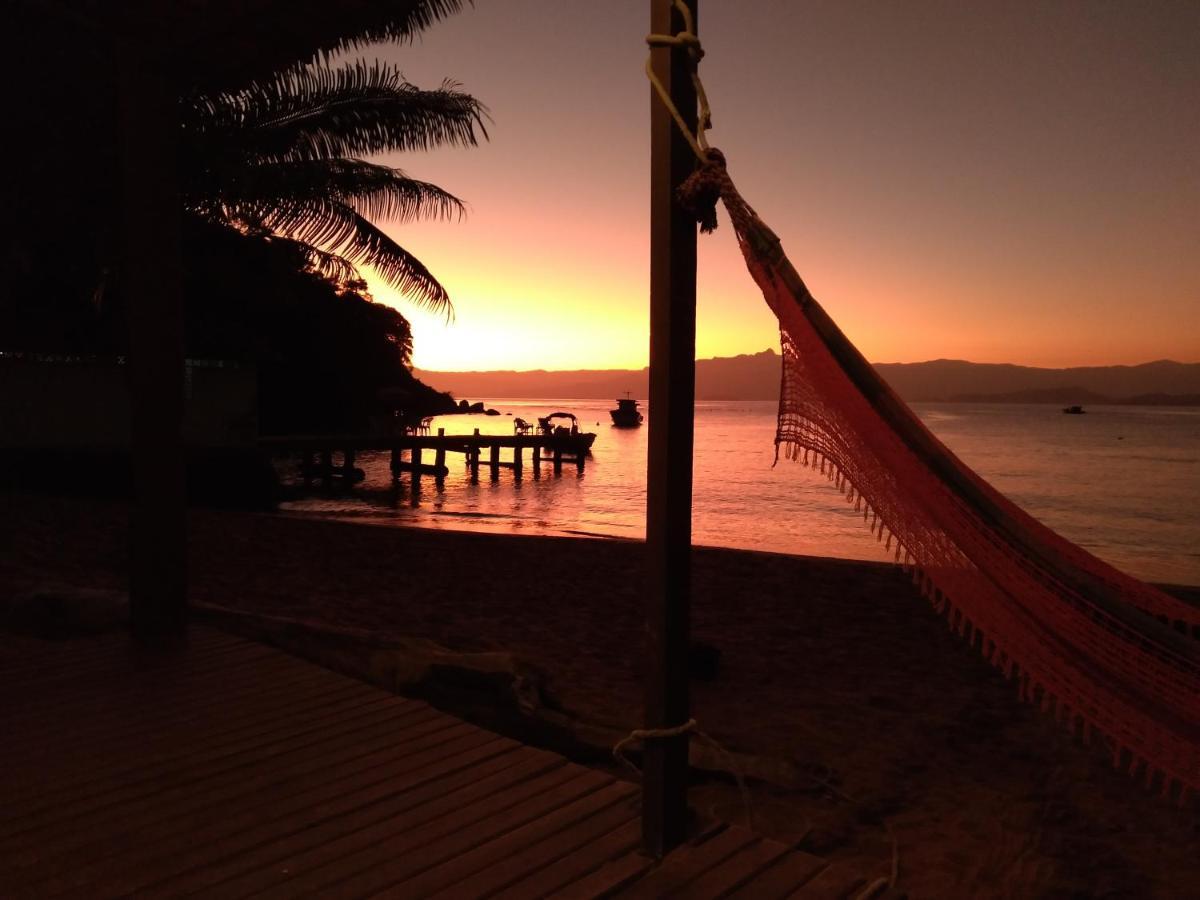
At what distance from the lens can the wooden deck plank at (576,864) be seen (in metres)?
1.94

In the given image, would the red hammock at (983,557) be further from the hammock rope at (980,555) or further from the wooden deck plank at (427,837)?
the wooden deck plank at (427,837)

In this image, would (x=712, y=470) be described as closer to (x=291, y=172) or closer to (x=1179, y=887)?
(x=291, y=172)

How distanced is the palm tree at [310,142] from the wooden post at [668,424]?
31.4 ft

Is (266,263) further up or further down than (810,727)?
further up

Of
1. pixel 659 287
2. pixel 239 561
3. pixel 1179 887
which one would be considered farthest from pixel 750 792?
pixel 239 561

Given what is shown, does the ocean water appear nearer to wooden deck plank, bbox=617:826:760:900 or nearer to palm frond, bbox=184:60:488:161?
palm frond, bbox=184:60:488:161

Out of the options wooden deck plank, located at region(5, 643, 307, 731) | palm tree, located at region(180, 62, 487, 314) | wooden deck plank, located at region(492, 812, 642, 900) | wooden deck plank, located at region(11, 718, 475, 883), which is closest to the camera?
wooden deck plank, located at region(492, 812, 642, 900)

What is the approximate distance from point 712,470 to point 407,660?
44313mm

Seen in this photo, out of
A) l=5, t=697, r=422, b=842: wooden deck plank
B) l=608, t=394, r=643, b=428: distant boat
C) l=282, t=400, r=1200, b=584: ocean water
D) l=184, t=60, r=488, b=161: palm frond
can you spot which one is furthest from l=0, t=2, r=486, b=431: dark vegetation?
l=608, t=394, r=643, b=428: distant boat

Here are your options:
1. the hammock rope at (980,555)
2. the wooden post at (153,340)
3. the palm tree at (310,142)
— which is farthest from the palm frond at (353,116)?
the hammock rope at (980,555)

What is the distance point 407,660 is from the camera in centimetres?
378

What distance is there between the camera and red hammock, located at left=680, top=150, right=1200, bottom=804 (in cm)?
186

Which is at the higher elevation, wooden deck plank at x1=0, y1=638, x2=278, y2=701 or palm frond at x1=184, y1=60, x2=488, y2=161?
palm frond at x1=184, y1=60, x2=488, y2=161

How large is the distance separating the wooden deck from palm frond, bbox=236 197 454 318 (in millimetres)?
9868
